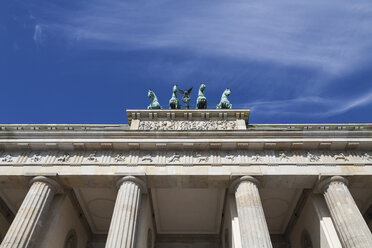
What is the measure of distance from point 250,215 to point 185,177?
12.5 ft

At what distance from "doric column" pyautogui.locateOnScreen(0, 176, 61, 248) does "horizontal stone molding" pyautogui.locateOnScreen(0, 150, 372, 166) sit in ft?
4.12

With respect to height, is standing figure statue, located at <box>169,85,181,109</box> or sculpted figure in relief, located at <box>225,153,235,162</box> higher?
standing figure statue, located at <box>169,85,181,109</box>

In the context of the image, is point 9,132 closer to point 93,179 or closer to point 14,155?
point 14,155

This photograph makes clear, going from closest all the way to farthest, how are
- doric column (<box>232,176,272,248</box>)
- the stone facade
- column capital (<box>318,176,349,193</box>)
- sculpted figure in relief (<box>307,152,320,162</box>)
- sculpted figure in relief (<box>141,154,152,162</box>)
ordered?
doric column (<box>232,176,272,248</box>) → the stone facade → column capital (<box>318,176,349,193</box>) → sculpted figure in relief (<box>307,152,320,162</box>) → sculpted figure in relief (<box>141,154,152,162</box>)

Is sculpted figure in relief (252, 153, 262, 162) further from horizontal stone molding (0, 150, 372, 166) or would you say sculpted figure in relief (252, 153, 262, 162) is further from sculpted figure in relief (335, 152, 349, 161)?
sculpted figure in relief (335, 152, 349, 161)

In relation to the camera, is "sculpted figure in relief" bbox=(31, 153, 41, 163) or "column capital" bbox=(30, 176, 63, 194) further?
"sculpted figure in relief" bbox=(31, 153, 41, 163)

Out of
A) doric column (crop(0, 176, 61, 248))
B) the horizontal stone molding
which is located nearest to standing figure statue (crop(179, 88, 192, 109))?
the horizontal stone molding

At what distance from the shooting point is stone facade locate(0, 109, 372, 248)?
1423 centimetres

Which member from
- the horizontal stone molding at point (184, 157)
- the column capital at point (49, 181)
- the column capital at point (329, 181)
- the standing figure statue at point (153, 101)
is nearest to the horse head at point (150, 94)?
the standing figure statue at point (153, 101)

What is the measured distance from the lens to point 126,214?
13.7m

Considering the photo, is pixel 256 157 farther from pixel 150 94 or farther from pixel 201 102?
pixel 150 94

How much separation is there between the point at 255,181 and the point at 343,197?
4222 mm

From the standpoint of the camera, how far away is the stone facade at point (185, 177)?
560 inches

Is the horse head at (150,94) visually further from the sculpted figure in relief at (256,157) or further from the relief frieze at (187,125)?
the sculpted figure in relief at (256,157)
